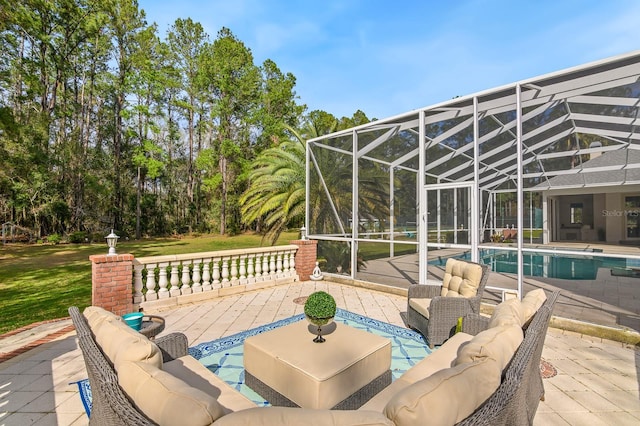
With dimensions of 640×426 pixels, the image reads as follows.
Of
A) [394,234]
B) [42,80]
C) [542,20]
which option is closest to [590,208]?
[542,20]

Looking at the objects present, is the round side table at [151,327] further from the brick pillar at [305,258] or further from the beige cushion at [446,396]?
the brick pillar at [305,258]

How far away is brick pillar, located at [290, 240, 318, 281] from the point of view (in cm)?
776

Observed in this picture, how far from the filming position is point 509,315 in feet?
7.22

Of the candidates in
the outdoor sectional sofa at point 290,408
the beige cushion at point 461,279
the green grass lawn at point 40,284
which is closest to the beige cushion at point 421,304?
the beige cushion at point 461,279

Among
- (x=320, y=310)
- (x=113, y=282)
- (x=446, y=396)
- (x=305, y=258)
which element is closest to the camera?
(x=446, y=396)

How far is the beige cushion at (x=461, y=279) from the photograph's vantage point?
4.10m

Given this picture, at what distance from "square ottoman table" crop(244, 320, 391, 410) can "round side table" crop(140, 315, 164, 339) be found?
1.00 m

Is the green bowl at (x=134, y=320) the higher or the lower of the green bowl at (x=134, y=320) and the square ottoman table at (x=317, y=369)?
the higher

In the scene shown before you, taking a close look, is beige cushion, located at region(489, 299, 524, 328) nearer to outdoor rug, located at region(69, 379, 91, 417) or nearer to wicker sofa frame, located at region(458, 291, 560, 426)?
wicker sofa frame, located at region(458, 291, 560, 426)

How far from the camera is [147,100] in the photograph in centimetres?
2298

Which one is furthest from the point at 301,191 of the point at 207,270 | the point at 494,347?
the point at 494,347

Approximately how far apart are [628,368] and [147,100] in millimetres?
28194

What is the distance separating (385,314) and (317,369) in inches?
124

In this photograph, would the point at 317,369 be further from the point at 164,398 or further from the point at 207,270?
the point at 207,270
